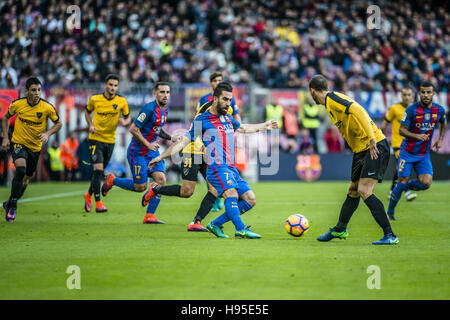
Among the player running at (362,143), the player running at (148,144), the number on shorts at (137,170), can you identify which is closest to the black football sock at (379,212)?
the player running at (362,143)

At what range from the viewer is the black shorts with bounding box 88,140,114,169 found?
1267cm

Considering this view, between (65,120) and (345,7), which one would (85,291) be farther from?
(345,7)

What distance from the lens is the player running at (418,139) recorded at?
11.1 meters

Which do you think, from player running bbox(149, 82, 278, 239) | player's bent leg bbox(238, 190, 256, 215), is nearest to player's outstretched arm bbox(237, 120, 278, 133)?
player running bbox(149, 82, 278, 239)

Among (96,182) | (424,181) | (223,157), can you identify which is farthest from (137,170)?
(424,181)

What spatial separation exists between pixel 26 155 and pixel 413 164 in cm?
645

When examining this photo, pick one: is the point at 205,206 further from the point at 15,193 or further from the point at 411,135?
the point at 411,135

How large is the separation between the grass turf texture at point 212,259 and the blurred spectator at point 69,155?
40.4ft

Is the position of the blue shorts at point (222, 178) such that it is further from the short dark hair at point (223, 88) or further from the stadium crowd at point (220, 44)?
the stadium crowd at point (220, 44)

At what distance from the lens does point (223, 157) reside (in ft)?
28.2

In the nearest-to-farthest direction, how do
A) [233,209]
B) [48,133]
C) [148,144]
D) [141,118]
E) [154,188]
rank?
[233,209]
[154,188]
[148,144]
[141,118]
[48,133]

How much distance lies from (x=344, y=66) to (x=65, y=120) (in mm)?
11149

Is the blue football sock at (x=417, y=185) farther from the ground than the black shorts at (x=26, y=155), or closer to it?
closer to it
